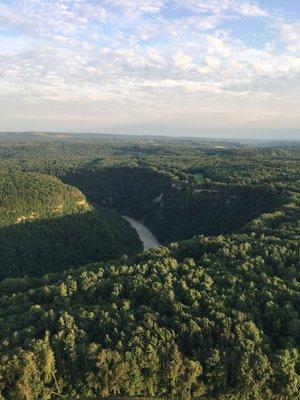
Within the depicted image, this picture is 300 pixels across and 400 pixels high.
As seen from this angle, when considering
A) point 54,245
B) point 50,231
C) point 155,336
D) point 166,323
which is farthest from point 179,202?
point 155,336

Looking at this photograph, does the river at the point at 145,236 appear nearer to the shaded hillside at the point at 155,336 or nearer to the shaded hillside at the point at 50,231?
the shaded hillside at the point at 50,231

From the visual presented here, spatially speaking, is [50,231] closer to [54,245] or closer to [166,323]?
[54,245]

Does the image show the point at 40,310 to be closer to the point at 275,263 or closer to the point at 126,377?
the point at 126,377

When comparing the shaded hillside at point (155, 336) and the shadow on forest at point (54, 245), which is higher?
the shaded hillside at point (155, 336)

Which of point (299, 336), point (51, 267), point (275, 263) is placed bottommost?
point (51, 267)

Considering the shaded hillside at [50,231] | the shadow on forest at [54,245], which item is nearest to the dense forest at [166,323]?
the shadow on forest at [54,245]

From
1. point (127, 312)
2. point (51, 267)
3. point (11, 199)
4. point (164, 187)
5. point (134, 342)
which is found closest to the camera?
point (134, 342)

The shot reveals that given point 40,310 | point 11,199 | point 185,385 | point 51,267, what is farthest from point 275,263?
point 11,199

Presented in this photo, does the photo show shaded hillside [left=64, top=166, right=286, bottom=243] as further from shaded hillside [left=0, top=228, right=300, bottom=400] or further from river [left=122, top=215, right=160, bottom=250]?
shaded hillside [left=0, top=228, right=300, bottom=400]

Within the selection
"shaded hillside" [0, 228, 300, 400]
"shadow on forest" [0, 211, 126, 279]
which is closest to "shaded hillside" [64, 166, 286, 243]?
"shadow on forest" [0, 211, 126, 279]
